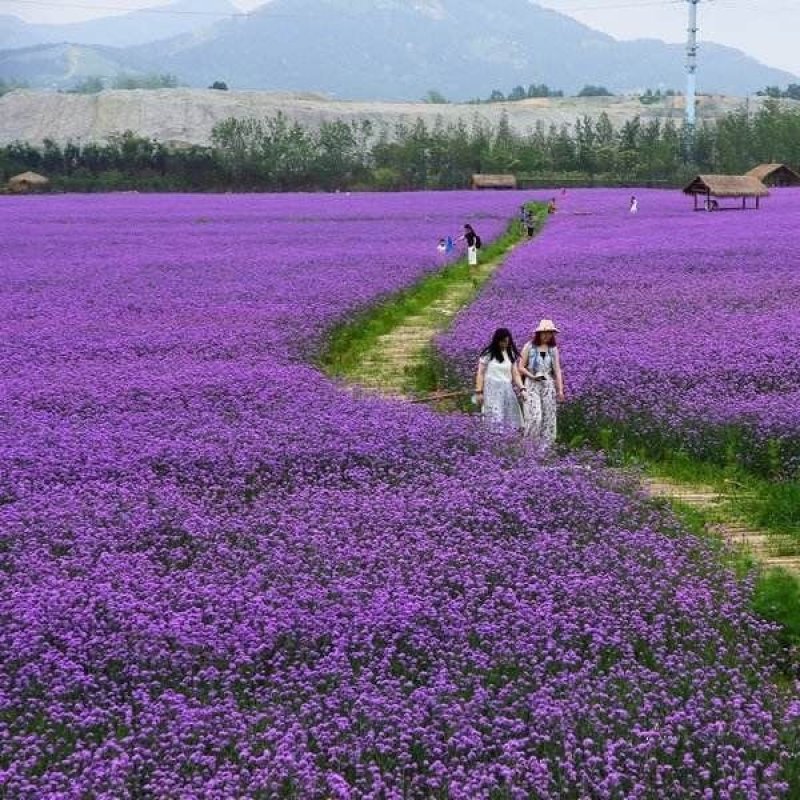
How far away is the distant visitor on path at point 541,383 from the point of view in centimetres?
1133

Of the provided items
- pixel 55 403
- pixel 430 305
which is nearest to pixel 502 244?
pixel 430 305

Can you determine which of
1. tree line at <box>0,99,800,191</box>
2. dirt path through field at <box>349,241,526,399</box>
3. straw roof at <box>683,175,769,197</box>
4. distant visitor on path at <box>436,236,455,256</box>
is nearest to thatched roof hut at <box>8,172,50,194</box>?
tree line at <box>0,99,800,191</box>

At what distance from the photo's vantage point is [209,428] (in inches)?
421

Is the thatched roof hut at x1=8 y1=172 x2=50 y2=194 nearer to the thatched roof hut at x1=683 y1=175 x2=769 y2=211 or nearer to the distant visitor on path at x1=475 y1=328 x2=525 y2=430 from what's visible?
the thatched roof hut at x1=683 y1=175 x2=769 y2=211

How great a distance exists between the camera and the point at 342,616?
6523 millimetres

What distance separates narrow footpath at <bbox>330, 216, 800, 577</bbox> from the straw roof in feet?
66.1

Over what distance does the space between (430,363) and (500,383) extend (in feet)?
14.1

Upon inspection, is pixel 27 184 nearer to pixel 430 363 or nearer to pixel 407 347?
pixel 407 347

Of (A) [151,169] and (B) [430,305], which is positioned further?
(A) [151,169]

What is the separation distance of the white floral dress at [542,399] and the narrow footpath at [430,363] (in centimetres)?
122

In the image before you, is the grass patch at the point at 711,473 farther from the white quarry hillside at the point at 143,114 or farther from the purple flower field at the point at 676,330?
the white quarry hillside at the point at 143,114

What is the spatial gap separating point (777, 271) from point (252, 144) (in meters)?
86.0

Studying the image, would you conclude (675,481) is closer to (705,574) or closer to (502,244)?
(705,574)

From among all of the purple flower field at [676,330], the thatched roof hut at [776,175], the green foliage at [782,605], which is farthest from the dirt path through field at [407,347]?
the thatched roof hut at [776,175]
